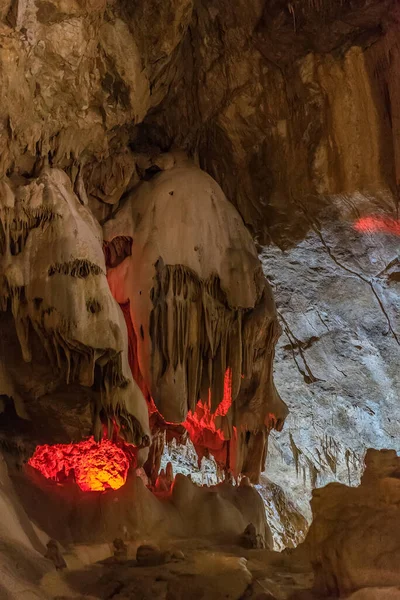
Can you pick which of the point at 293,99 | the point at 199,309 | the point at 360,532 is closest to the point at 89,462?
the point at 199,309

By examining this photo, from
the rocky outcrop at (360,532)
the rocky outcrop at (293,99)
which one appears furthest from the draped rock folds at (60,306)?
the rocky outcrop at (360,532)

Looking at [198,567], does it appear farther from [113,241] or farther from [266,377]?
[113,241]

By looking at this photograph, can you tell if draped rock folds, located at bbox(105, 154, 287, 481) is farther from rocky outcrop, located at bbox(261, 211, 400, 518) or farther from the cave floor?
the cave floor

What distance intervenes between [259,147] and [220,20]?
133 cm

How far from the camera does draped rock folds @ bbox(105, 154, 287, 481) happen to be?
698 centimetres

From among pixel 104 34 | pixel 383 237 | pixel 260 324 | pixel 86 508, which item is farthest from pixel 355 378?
pixel 104 34

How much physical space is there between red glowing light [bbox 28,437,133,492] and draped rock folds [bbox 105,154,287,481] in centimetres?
76

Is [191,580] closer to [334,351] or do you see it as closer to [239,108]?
[239,108]

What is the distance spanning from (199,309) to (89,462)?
6.02 ft

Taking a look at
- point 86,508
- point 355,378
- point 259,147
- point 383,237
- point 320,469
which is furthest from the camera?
point 320,469

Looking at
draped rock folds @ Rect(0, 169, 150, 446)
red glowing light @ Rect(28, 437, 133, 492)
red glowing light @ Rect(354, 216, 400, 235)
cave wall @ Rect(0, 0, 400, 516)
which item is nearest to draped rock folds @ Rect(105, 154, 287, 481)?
cave wall @ Rect(0, 0, 400, 516)

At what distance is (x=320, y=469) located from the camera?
448 inches

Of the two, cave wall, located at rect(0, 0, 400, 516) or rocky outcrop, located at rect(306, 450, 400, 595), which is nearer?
rocky outcrop, located at rect(306, 450, 400, 595)

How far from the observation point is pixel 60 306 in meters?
6.07
